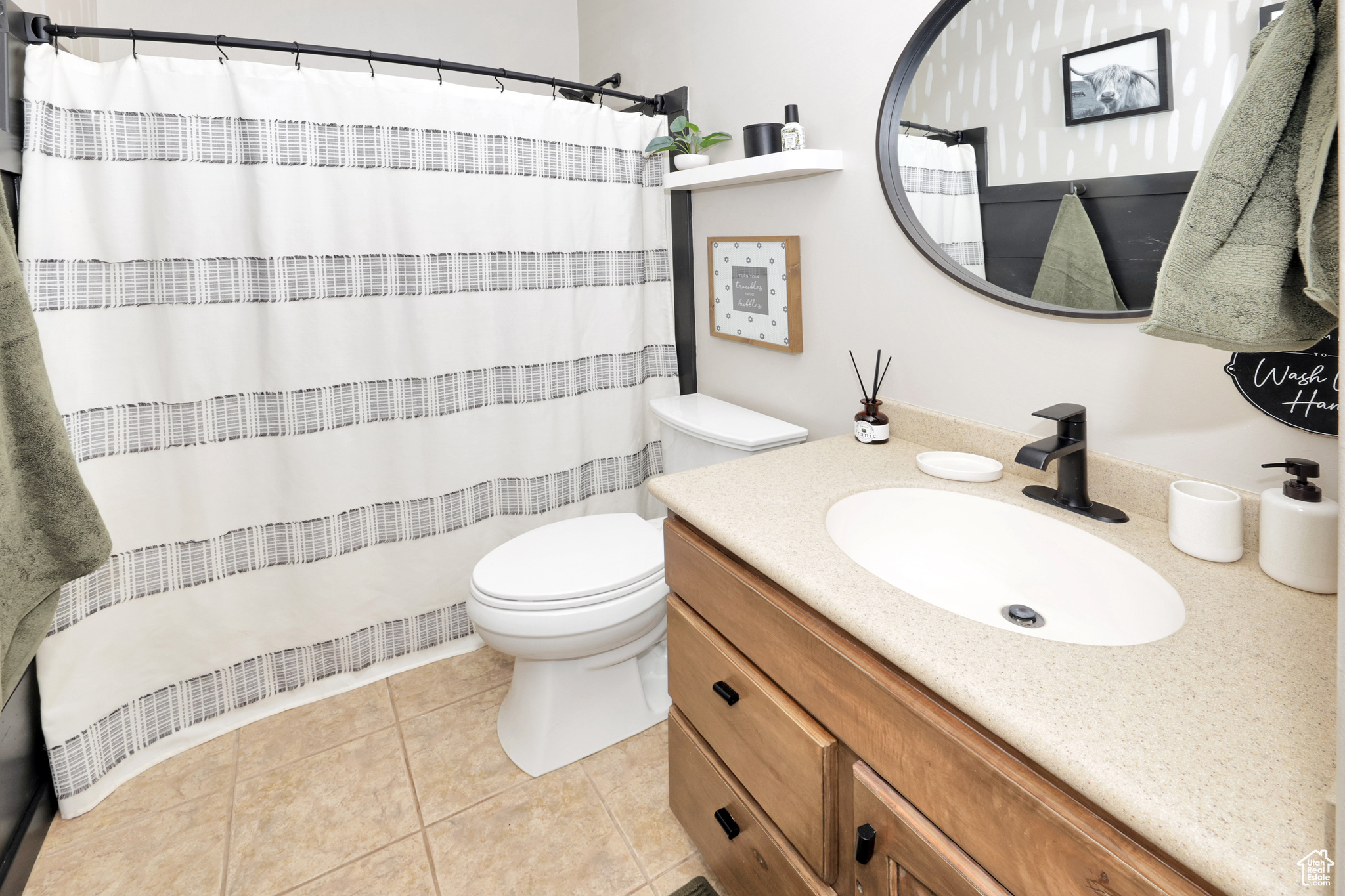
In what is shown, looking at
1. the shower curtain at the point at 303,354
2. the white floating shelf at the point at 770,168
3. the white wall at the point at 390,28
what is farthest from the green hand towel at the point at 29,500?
the white wall at the point at 390,28

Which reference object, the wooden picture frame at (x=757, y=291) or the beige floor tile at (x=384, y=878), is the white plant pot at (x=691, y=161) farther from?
the beige floor tile at (x=384, y=878)

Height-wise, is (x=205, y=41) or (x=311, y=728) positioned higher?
(x=205, y=41)

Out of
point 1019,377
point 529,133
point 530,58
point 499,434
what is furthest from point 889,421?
point 530,58

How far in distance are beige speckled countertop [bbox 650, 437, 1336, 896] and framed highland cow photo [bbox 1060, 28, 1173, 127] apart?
628 millimetres

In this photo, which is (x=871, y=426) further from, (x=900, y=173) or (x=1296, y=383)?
(x=1296, y=383)

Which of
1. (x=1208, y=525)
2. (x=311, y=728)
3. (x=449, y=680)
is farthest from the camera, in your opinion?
(x=449, y=680)

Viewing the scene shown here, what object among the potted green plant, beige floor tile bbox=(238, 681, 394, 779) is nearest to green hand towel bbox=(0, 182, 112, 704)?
beige floor tile bbox=(238, 681, 394, 779)

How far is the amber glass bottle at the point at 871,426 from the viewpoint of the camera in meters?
1.42

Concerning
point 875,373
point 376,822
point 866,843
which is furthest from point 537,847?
Answer: point 875,373

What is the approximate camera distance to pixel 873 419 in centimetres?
143

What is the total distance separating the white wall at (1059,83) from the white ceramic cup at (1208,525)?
462 millimetres

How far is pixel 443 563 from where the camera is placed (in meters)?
2.01

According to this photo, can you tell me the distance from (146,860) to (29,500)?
2.96 feet

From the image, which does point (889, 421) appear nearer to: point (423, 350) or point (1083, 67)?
point (1083, 67)
